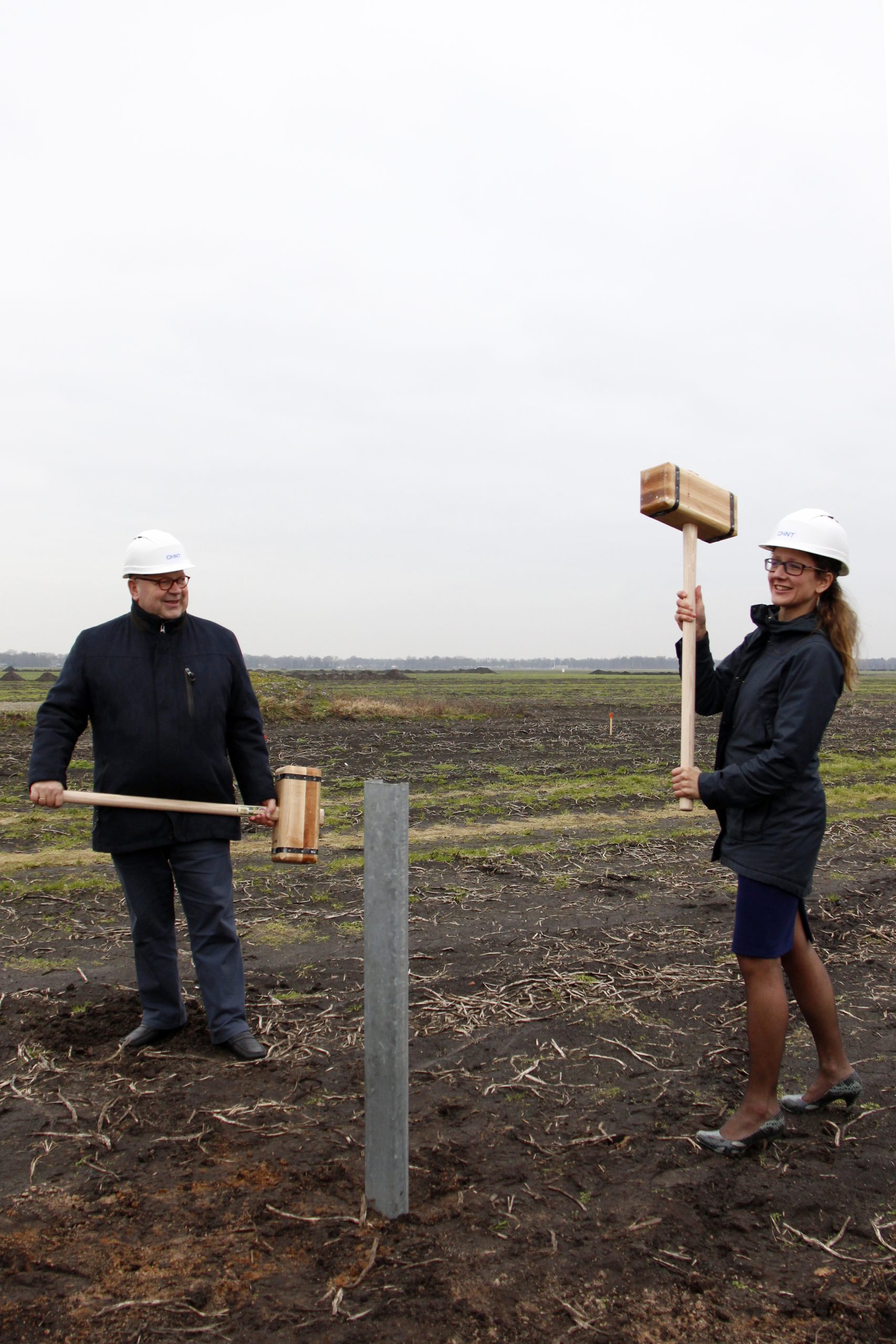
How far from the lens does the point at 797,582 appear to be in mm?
3457

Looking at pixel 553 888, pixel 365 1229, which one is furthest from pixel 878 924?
pixel 365 1229

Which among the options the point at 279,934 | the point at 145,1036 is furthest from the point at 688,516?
the point at 279,934

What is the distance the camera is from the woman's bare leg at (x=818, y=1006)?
355 cm

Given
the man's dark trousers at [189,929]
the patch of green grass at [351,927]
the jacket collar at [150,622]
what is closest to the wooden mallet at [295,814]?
the man's dark trousers at [189,929]

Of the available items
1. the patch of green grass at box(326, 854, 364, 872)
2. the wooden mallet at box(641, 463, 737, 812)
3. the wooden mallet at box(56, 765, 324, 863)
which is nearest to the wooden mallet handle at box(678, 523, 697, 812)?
the wooden mallet at box(641, 463, 737, 812)

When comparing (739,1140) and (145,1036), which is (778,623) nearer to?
(739,1140)

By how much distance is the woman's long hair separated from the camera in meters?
3.47

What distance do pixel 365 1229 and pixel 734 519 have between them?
130 inches

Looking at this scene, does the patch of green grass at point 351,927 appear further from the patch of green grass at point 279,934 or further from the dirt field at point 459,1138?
the patch of green grass at point 279,934

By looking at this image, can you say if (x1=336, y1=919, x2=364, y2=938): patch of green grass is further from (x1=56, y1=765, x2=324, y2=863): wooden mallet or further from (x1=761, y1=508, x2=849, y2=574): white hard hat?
(x1=761, y1=508, x2=849, y2=574): white hard hat

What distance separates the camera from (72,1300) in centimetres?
261

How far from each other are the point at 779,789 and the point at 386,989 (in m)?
1.55

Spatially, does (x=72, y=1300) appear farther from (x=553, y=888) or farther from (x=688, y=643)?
(x=553, y=888)

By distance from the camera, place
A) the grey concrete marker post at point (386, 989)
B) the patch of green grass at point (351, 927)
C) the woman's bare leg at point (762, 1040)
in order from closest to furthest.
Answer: the grey concrete marker post at point (386, 989) → the woman's bare leg at point (762, 1040) → the patch of green grass at point (351, 927)
